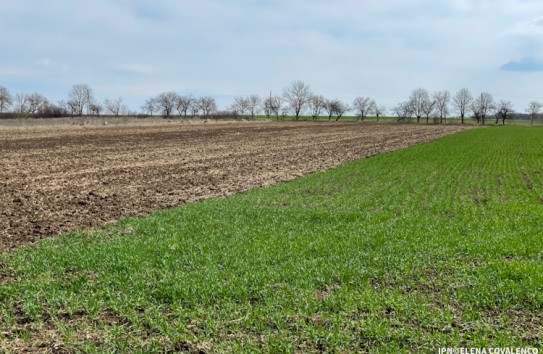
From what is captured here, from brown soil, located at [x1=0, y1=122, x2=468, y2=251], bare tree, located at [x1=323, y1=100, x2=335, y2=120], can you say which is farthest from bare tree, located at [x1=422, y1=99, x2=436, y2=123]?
brown soil, located at [x1=0, y1=122, x2=468, y2=251]

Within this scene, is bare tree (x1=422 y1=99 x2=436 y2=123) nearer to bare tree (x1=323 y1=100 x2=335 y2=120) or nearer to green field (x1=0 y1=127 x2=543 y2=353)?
bare tree (x1=323 y1=100 x2=335 y2=120)

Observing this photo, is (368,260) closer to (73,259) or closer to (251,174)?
(73,259)

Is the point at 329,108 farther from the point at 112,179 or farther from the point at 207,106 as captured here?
the point at 112,179

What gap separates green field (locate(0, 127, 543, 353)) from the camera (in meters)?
5.69

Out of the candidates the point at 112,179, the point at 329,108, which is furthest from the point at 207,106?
the point at 112,179

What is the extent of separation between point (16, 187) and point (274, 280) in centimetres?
1582

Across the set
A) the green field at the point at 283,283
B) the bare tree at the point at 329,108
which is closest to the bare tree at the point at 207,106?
the bare tree at the point at 329,108

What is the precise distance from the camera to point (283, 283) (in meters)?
7.47

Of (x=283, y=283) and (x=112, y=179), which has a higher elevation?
(x=112, y=179)

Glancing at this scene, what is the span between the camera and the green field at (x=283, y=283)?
569 cm

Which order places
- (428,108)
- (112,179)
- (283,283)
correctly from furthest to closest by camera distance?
(428,108) → (112,179) → (283,283)

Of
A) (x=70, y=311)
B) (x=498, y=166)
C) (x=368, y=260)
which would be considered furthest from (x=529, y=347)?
(x=498, y=166)

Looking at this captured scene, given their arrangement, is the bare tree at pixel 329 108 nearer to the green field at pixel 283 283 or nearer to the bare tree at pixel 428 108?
the bare tree at pixel 428 108

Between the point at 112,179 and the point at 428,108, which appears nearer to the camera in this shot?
the point at 112,179
